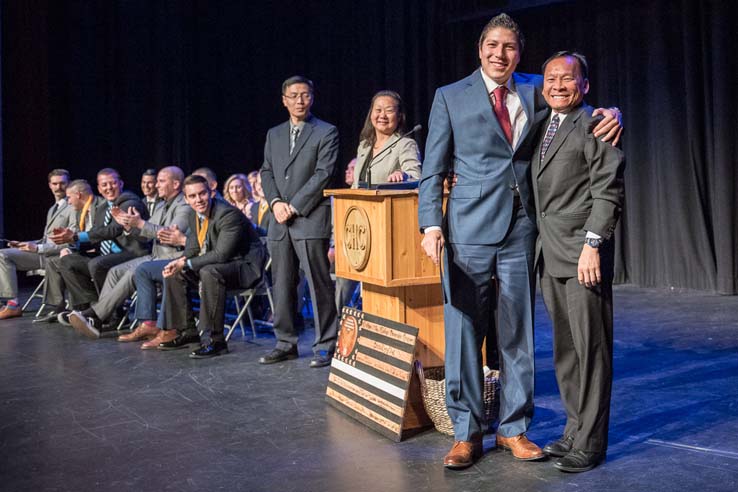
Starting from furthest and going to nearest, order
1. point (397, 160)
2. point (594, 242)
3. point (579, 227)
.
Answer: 1. point (397, 160)
2. point (579, 227)
3. point (594, 242)

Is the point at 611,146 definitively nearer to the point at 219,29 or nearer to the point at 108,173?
the point at 108,173

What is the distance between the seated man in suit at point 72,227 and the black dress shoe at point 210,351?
2262 millimetres

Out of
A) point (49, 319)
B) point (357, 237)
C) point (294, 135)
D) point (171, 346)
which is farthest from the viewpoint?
point (49, 319)

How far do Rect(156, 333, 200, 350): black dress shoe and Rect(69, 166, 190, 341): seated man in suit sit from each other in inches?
28.8

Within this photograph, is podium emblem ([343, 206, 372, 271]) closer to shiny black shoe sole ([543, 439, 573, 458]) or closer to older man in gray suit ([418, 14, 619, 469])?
older man in gray suit ([418, 14, 619, 469])

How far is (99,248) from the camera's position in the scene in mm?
7504

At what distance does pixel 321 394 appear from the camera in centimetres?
442

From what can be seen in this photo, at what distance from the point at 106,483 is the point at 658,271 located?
6536 mm

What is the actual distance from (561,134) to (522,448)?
120cm

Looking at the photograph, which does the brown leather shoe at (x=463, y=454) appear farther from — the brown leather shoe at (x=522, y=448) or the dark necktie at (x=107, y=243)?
the dark necktie at (x=107, y=243)

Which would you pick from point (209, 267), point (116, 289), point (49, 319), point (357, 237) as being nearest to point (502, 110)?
point (357, 237)

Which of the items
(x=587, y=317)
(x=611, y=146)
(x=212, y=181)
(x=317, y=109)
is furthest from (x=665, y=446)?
(x=317, y=109)

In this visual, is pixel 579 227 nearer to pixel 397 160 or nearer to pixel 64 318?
pixel 397 160

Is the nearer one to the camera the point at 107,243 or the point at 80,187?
the point at 107,243
